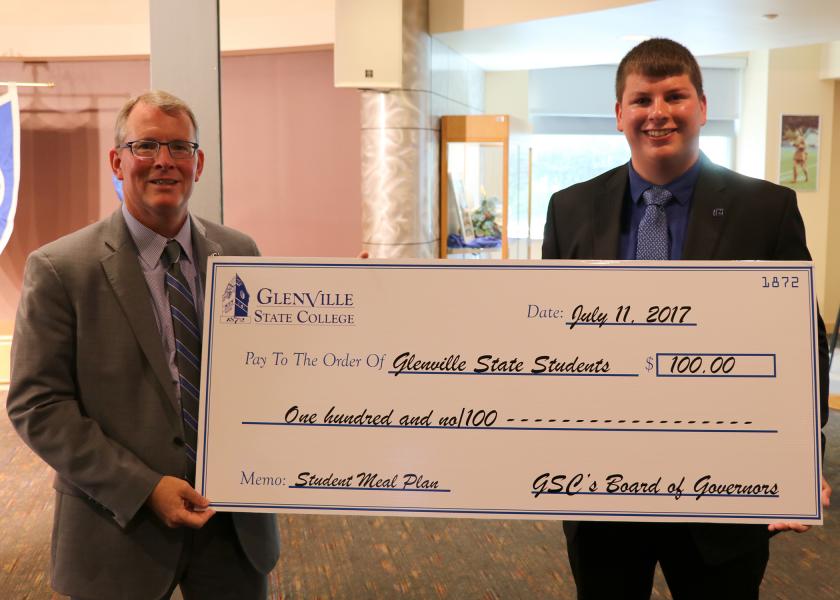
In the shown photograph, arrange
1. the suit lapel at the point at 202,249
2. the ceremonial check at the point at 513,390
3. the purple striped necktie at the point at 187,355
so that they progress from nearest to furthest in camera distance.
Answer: the ceremonial check at the point at 513,390 < the purple striped necktie at the point at 187,355 < the suit lapel at the point at 202,249

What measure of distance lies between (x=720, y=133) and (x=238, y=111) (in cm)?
667

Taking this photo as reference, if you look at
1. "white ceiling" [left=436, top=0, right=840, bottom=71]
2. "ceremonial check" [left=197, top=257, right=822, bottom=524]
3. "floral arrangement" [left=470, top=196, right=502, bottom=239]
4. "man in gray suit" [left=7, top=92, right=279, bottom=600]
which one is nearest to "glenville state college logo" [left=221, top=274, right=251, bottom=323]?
"ceremonial check" [left=197, top=257, right=822, bottom=524]

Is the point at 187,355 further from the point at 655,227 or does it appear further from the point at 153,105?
the point at 655,227

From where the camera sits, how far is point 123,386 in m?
1.68

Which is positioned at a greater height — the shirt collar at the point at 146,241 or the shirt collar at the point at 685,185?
Answer: the shirt collar at the point at 685,185

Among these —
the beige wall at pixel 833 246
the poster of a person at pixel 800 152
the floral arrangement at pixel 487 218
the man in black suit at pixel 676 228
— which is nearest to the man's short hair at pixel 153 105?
the man in black suit at pixel 676 228

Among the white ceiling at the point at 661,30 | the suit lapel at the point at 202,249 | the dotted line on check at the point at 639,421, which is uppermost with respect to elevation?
the white ceiling at the point at 661,30

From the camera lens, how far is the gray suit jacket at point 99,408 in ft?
5.36

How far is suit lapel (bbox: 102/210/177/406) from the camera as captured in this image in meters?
1.68

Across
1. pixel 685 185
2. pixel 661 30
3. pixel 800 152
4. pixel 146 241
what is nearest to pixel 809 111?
pixel 800 152

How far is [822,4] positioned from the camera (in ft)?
19.5

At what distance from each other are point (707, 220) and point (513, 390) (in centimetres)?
53

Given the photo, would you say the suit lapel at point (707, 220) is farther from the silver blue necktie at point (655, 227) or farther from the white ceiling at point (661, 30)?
the white ceiling at point (661, 30)

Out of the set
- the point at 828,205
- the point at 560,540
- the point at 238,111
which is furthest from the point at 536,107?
the point at 560,540
